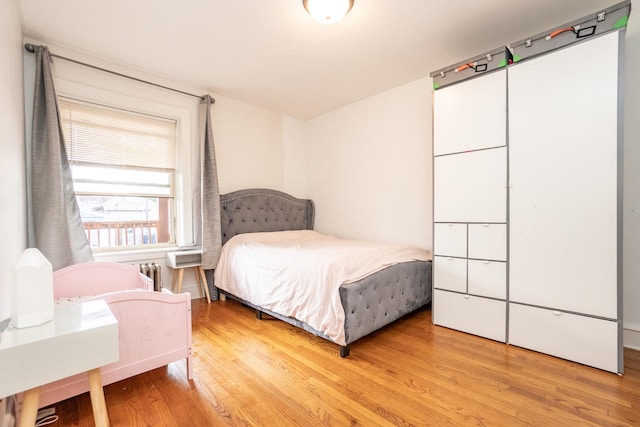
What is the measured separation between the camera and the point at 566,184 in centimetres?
194

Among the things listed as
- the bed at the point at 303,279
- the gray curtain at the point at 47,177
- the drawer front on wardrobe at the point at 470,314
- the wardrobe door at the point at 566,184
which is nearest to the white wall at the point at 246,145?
the bed at the point at 303,279

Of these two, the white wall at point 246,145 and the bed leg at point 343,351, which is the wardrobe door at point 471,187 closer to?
the bed leg at point 343,351

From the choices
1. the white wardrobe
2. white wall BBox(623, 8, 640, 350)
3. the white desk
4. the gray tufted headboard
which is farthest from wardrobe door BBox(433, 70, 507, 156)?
the white desk

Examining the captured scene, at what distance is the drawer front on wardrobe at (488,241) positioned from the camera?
2195mm

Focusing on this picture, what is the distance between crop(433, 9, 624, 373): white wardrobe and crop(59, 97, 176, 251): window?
2876 mm

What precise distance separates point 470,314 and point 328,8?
250 centimetres

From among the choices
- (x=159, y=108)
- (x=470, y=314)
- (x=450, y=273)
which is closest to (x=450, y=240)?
(x=450, y=273)

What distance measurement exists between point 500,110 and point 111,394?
10.3 ft

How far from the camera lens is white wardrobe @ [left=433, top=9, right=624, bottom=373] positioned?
1.80m

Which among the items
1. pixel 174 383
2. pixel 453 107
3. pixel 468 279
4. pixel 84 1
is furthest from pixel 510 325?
pixel 84 1

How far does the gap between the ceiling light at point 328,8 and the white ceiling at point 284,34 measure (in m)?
0.18

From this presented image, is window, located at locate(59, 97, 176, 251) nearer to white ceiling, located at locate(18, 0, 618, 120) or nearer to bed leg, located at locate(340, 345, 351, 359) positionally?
white ceiling, located at locate(18, 0, 618, 120)

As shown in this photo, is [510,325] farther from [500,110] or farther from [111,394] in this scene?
[111,394]

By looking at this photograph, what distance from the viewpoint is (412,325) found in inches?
102
